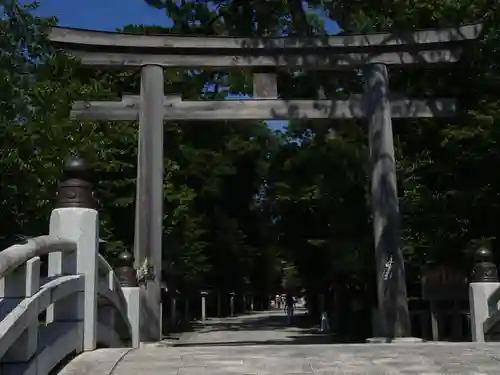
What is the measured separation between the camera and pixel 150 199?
11.8 metres

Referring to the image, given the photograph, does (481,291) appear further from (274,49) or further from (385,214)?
(274,49)

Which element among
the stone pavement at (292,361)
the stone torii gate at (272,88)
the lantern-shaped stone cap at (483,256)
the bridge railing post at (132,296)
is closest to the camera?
the stone pavement at (292,361)

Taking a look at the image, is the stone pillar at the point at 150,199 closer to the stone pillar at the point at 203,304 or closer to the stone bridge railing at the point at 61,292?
the stone bridge railing at the point at 61,292

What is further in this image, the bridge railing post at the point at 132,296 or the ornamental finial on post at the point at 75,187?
the bridge railing post at the point at 132,296

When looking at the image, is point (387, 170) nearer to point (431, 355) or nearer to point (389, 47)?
point (389, 47)

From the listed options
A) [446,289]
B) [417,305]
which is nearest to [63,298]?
[446,289]

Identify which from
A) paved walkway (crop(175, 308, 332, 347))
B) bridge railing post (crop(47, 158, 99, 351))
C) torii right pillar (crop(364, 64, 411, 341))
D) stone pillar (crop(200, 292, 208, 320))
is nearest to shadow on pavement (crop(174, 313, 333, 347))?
paved walkway (crop(175, 308, 332, 347))

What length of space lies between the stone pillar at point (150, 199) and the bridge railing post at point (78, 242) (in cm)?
476

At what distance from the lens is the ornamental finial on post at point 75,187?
6.20 metres

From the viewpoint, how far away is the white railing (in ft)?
15.2

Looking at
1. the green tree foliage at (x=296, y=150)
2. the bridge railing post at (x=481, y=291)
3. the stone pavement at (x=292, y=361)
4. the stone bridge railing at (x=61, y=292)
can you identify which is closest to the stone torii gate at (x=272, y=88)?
the green tree foliage at (x=296, y=150)

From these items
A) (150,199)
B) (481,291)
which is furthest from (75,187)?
(481,291)

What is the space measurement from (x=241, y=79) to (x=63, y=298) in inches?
597

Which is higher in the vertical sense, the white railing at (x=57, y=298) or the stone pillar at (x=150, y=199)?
the stone pillar at (x=150, y=199)
